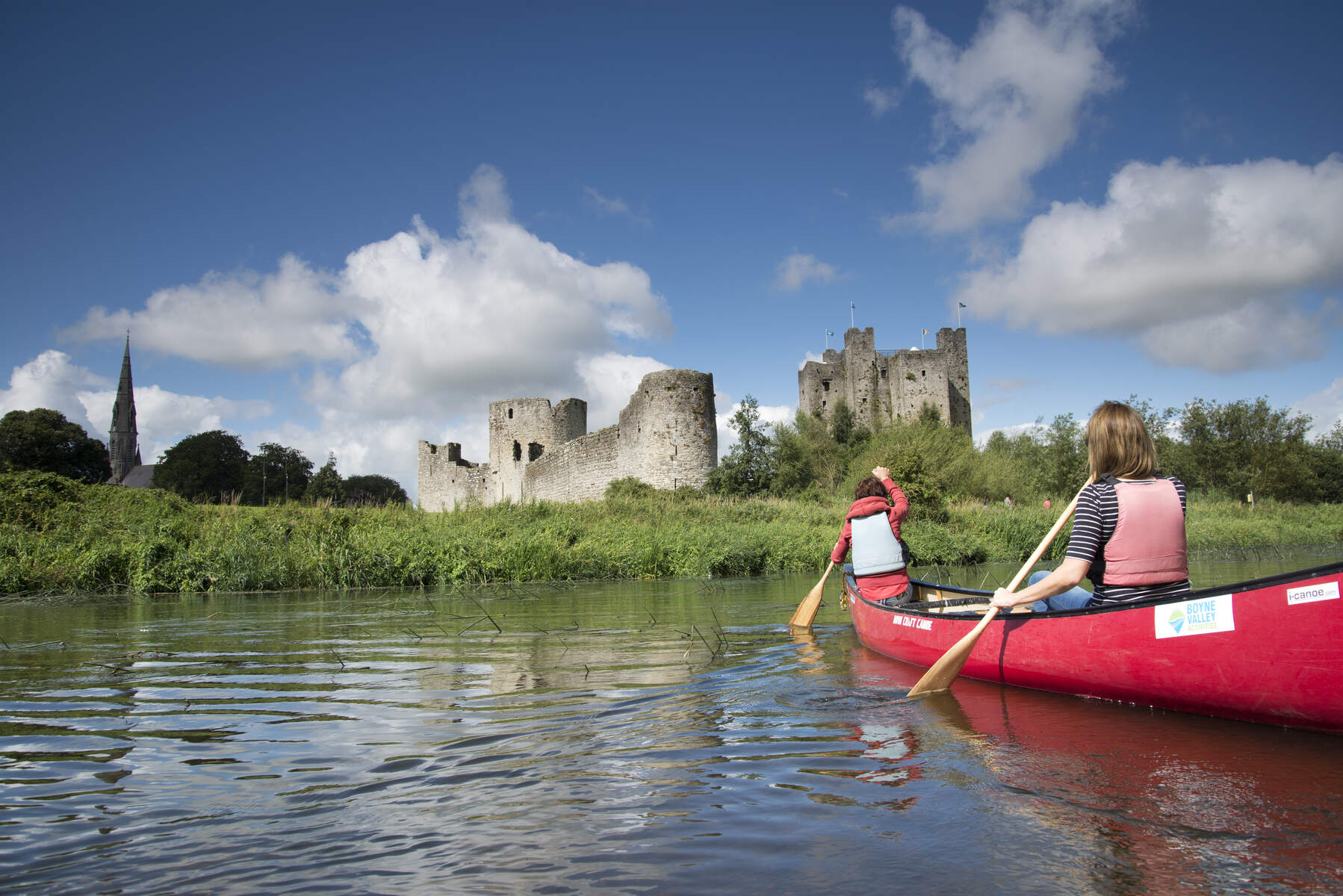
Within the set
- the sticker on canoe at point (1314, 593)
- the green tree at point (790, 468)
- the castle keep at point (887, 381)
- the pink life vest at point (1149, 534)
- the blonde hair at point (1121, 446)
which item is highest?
the castle keep at point (887, 381)

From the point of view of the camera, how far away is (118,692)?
3.97 m

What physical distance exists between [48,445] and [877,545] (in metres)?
49.6

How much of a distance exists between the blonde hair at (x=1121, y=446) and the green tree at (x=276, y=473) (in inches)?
2185

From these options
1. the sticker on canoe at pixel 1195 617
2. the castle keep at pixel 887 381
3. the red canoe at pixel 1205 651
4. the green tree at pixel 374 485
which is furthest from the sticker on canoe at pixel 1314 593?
the green tree at pixel 374 485

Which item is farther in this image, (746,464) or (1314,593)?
(746,464)

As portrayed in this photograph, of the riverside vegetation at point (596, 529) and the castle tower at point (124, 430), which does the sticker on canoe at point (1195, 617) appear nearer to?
the riverside vegetation at point (596, 529)

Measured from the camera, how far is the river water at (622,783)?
1.89 metres

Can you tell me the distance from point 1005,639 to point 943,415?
41.1 m

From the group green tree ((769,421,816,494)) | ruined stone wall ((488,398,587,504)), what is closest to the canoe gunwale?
green tree ((769,421,816,494))

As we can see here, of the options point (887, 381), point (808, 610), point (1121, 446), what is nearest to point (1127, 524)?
point (1121, 446)

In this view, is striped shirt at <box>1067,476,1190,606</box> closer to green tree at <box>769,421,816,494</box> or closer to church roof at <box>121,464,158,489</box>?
green tree at <box>769,421,816,494</box>

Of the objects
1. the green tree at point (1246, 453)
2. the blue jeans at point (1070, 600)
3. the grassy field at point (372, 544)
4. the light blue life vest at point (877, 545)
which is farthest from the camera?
the green tree at point (1246, 453)

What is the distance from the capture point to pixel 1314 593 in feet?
9.50

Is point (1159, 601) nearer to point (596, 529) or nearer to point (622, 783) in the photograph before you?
point (622, 783)
